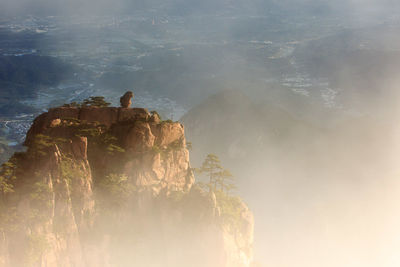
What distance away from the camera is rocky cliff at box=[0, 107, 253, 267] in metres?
26.5

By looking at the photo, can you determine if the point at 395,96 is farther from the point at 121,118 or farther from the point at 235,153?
the point at 121,118

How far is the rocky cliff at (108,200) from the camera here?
86.8 ft

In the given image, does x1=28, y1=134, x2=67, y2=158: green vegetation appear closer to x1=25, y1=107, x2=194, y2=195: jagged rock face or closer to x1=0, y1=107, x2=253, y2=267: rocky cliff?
x1=0, y1=107, x2=253, y2=267: rocky cliff

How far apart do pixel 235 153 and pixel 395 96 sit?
9354cm

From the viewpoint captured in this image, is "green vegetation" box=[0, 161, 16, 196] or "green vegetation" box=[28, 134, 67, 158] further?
"green vegetation" box=[28, 134, 67, 158]

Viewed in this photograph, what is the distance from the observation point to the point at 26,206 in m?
26.2

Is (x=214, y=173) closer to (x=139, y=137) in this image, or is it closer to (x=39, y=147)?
(x=139, y=137)

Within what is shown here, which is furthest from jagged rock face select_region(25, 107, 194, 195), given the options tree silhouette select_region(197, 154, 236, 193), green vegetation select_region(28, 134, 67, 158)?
tree silhouette select_region(197, 154, 236, 193)

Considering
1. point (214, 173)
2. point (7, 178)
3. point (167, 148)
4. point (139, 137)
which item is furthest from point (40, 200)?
point (214, 173)

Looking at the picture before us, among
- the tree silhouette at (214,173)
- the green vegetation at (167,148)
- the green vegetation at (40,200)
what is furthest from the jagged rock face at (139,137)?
the green vegetation at (40,200)

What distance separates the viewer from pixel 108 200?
31.4 metres

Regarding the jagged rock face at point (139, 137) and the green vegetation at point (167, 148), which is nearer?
the jagged rock face at point (139, 137)

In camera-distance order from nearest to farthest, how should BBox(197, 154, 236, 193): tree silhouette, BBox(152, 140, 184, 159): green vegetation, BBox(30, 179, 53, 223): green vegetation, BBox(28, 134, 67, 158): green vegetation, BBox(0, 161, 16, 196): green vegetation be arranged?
BBox(0, 161, 16, 196): green vegetation, BBox(30, 179, 53, 223): green vegetation, BBox(28, 134, 67, 158): green vegetation, BBox(152, 140, 184, 159): green vegetation, BBox(197, 154, 236, 193): tree silhouette

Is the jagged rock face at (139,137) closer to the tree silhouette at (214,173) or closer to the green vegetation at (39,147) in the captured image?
the green vegetation at (39,147)
